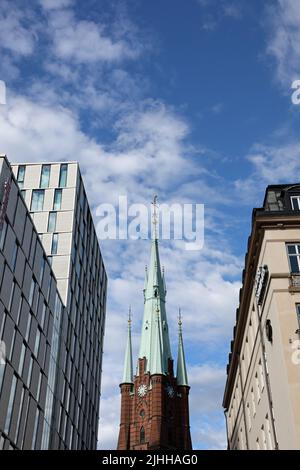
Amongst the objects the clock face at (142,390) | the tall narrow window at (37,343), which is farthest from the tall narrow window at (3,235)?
the clock face at (142,390)

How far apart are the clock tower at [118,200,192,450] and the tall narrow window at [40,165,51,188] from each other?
78.0m

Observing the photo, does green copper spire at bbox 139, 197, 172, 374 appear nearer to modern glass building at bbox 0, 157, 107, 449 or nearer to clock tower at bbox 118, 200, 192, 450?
clock tower at bbox 118, 200, 192, 450

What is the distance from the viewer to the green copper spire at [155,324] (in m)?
131

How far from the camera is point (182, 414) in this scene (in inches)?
5022

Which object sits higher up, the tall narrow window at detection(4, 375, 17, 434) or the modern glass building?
the modern glass building

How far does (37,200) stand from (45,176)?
110 inches

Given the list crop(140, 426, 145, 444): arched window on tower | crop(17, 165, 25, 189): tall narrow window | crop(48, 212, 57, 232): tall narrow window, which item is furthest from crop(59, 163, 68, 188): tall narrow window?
crop(140, 426, 145, 444): arched window on tower

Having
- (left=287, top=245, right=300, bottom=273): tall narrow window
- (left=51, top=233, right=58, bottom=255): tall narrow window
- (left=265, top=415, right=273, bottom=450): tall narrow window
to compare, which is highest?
(left=51, top=233, right=58, bottom=255): tall narrow window

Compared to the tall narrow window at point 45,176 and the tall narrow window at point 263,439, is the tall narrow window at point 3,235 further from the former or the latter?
the tall narrow window at point 45,176

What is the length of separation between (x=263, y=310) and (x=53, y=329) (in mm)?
19483

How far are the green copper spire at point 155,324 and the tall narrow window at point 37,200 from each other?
81871 millimetres

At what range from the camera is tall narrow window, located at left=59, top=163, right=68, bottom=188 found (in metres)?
56.0
